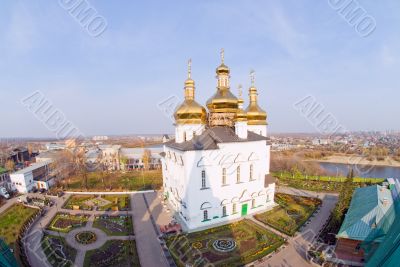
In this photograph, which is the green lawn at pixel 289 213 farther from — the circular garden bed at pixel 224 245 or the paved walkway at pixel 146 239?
the paved walkway at pixel 146 239

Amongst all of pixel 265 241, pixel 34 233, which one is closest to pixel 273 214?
pixel 265 241

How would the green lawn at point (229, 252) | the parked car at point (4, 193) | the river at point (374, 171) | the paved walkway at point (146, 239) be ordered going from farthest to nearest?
the river at point (374, 171) → the parked car at point (4, 193) → the paved walkway at point (146, 239) → the green lawn at point (229, 252)

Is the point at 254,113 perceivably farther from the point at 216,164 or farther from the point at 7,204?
the point at 7,204

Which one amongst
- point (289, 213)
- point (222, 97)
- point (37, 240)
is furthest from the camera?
point (222, 97)

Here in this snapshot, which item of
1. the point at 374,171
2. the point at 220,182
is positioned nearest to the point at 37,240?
the point at 220,182

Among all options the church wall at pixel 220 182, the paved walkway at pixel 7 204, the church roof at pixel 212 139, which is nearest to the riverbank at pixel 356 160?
the church wall at pixel 220 182

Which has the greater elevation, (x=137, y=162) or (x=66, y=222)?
(x=137, y=162)

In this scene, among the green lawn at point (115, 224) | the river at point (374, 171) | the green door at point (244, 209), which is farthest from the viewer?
the river at point (374, 171)
